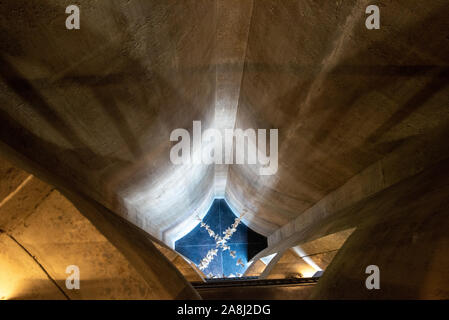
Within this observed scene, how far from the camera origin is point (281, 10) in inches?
181

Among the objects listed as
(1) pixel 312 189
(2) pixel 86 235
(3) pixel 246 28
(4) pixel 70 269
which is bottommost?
(4) pixel 70 269

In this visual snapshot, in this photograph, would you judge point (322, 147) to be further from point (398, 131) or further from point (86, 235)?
point (86, 235)

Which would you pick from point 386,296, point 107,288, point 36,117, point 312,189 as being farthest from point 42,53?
point 312,189

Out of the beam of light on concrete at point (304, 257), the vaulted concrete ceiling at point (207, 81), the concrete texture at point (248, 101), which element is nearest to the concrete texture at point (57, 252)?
the concrete texture at point (248, 101)

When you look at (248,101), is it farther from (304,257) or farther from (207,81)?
(304,257)

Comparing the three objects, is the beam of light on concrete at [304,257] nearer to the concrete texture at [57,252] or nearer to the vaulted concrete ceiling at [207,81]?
the vaulted concrete ceiling at [207,81]

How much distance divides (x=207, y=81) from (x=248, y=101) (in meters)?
1.29

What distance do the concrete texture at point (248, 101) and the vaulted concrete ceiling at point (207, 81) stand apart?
2 centimetres

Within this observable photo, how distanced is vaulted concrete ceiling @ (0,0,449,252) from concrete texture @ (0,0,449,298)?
0.07ft

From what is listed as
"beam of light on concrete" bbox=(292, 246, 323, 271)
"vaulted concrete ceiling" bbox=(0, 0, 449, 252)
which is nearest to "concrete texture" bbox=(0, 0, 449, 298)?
"vaulted concrete ceiling" bbox=(0, 0, 449, 252)

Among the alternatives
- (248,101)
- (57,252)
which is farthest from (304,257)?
(57,252)

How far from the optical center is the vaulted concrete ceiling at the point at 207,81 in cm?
344

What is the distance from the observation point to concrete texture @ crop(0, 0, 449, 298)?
312 cm

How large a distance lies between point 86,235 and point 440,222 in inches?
138
